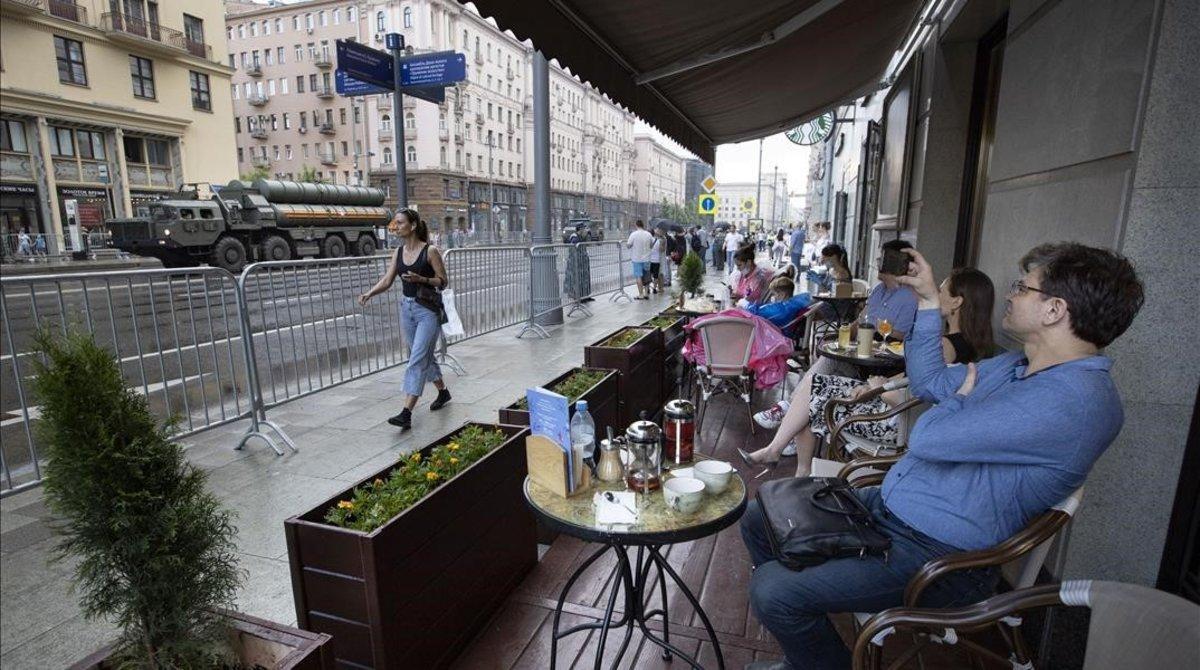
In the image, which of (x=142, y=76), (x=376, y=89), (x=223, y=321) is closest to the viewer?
(x=142, y=76)

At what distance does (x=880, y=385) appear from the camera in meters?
3.30

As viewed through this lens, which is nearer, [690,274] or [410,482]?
[410,482]

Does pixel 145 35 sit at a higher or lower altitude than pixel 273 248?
higher

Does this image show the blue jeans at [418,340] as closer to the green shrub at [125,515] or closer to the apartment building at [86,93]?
the apartment building at [86,93]

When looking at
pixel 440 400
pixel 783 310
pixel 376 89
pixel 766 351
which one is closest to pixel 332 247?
pixel 376 89

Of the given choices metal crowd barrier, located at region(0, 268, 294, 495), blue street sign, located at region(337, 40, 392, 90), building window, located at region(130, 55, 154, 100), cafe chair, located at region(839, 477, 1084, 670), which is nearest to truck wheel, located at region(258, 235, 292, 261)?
blue street sign, located at region(337, 40, 392, 90)

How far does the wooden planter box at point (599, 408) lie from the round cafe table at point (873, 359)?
4.98ft

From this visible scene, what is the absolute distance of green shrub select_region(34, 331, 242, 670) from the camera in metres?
1.38

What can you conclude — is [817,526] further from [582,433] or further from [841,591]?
[582,433]

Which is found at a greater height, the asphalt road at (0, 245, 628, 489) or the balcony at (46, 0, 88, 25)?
the balcony at (46, 0, 88, 25)

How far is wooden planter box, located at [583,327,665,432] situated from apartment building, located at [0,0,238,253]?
283 centimetres

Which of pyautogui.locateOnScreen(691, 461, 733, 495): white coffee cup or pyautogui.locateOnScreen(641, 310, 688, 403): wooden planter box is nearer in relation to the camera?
pyautogui.locateOnScreen(691, 461, 733, 495): white coffee cup

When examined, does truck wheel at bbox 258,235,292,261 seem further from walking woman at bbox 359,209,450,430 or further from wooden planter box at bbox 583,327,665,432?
wooden planter box at bbox 583,327,665,432

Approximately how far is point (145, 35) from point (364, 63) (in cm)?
826
